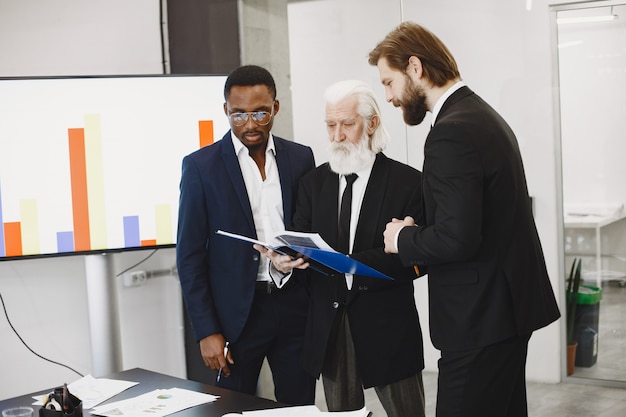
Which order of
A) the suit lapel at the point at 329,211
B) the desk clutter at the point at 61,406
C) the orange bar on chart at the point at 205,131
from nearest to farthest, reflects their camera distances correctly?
the desk clutter at the point at 61,406 → the suit lapel at the point at 329,211 → the orange bar on chart at the point at 205,131

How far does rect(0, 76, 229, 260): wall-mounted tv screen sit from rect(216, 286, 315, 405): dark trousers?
44.4 inches

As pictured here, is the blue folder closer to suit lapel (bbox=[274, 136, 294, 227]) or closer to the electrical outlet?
suit lapel (bbox=[274, 136, 294, 227])

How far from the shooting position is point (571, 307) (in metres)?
3.67

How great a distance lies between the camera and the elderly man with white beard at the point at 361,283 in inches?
101

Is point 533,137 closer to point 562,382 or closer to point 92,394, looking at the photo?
point 562,382

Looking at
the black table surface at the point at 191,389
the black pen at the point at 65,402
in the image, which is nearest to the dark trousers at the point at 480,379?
the black table surface at the point at 191,389

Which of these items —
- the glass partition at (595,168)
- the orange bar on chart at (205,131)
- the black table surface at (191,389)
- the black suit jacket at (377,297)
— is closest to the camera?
the black table surface at (191,389)

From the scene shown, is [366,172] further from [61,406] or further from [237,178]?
[61,406]

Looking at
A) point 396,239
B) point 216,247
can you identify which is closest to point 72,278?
point 216,247

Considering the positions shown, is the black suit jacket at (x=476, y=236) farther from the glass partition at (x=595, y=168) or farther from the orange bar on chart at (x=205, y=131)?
Result: the orange bar on chart at (x=205, y=131)

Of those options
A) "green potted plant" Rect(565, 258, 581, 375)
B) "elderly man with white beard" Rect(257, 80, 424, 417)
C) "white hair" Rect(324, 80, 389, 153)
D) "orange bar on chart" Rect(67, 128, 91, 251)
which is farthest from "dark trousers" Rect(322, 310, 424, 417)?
"orange bar on chart" Rect(67, 128, 91, 251)

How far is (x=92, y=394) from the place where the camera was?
7.59ft

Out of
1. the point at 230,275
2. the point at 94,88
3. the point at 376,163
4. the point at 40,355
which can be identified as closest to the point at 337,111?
the point at 376,163

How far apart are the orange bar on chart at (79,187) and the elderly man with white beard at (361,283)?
52.6 inches
